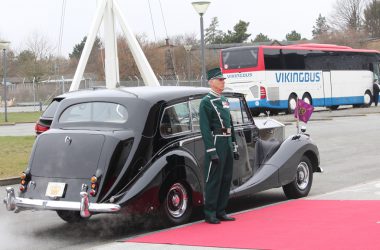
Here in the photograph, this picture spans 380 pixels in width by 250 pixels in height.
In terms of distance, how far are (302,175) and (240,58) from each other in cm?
2416

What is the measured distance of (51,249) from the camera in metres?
7.04

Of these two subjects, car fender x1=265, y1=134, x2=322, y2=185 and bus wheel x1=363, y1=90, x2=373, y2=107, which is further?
bus wheel x1=363, y1=90, x2=373, y2=107

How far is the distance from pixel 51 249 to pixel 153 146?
163 cm

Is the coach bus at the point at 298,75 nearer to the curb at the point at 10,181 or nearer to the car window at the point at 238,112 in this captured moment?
the curb at the point at 10,181

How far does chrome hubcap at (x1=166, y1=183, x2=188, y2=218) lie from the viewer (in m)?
7.68

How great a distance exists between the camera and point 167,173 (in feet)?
24.6

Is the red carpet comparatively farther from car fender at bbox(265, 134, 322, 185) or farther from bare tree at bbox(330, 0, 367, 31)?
bare tree at bbox(330, 0, 367, 31)

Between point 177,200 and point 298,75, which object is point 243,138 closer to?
point 177,200

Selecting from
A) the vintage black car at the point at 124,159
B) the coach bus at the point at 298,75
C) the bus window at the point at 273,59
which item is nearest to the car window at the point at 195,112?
the vintage black car at the point at 124,159

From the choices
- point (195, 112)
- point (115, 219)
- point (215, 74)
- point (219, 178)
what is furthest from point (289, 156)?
point (115, 219)

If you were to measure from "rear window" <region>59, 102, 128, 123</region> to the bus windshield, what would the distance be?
25.3 metres

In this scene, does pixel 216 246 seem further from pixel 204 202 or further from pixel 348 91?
pixel 348 91

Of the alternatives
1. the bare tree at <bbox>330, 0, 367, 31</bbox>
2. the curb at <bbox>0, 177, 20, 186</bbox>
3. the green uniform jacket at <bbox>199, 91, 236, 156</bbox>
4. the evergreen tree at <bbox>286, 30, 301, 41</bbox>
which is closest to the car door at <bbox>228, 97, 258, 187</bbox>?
the green uniform jacket at <bbox>199, 91, 236, 156</bbox>

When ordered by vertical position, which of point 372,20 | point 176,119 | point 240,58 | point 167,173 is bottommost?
point 167,173
